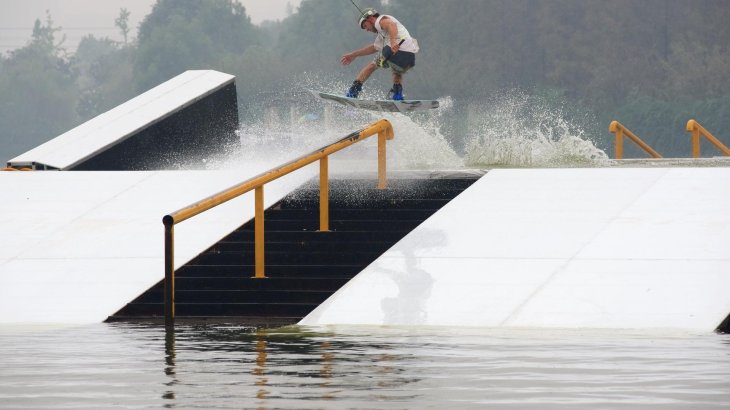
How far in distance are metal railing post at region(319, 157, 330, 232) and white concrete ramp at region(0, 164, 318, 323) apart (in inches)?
44.1

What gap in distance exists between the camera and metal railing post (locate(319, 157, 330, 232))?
1553 centimetres

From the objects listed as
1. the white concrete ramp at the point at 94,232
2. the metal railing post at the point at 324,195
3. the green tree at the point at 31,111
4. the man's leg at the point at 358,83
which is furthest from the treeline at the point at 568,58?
the metal railing post at the point at 324,195

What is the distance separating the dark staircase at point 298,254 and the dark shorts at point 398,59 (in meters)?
3.06

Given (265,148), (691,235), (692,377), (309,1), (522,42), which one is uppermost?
(309,1)

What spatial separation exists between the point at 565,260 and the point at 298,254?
274 centimetres

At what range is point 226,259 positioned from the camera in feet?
51.0

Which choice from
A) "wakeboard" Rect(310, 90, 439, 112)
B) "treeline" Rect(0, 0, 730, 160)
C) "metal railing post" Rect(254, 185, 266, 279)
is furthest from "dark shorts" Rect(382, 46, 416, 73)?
"treeline" Rect(0, 0, 730, 160)

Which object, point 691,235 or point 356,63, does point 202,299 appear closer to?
point 691,235

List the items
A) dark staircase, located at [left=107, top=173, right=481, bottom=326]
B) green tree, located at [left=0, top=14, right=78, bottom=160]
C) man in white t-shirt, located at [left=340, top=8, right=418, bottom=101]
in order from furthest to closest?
green tree, located at [left=0, top=14, right=78, bottom=160]
man in white t-shirt, located at [left=340, top=8, right=418, bottom=101]
dark staircase, located at [left=107, top=173, right=481, bottom=326]

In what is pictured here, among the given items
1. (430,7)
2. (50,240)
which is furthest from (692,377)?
(430,7)

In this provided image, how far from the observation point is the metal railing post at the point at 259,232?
14453mm

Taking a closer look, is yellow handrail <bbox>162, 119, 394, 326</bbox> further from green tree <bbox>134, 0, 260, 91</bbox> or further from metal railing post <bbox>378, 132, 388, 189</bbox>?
green tree <bbox>134, 0, 260, 91</bbox>

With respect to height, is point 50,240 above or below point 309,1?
below

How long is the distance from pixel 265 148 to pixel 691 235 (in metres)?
9.87
